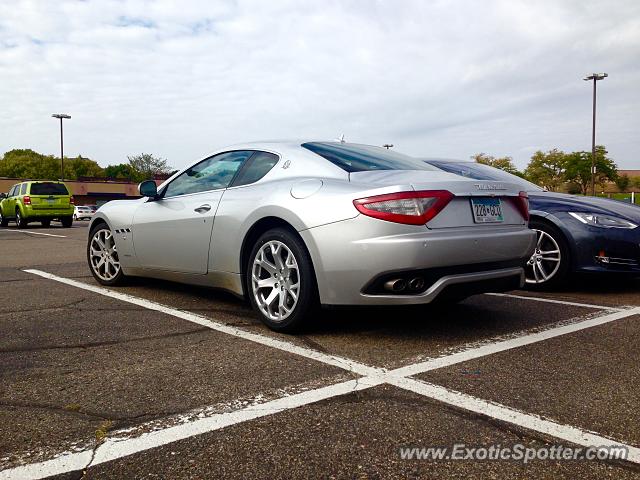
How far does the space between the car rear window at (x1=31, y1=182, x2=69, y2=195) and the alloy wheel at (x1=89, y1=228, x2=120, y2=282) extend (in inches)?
680

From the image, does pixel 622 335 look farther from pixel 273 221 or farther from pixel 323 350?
pixel 273 221

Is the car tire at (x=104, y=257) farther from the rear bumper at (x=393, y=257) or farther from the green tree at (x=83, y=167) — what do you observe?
the green tree at (x=83, y=167)

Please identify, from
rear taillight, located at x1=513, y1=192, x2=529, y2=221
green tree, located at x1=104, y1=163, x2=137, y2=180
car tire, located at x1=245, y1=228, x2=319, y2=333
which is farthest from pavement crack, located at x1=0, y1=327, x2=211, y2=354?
green tree, located at x1=104, y1=163, x2=137, y2=180

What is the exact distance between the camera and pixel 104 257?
19.8 feet

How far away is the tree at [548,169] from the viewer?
5832 cm

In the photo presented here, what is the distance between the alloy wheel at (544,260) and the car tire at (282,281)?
3050 millimetres

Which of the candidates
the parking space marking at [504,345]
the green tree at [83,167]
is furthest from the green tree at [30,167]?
the parking space marking at [504,345]

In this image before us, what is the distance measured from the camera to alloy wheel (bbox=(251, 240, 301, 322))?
3.91m

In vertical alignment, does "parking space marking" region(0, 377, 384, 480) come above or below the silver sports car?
below

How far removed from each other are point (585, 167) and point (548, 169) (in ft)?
20.1

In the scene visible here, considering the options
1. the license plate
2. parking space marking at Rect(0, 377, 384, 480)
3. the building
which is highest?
the building

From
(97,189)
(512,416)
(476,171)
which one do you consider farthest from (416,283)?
(97,189)

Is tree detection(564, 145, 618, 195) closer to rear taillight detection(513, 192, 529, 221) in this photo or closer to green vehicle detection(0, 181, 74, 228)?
green vehicle detection(0, 181, 74, 228)

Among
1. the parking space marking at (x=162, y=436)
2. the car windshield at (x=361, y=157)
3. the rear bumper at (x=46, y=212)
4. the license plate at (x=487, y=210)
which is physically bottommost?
the parking space marking at (x=162, y=436)
